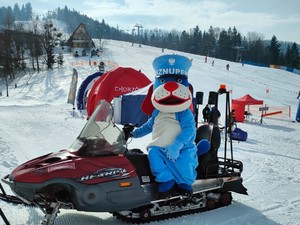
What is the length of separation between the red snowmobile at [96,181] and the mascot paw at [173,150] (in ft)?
1.04

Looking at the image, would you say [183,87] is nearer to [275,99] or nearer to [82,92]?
[82,92]

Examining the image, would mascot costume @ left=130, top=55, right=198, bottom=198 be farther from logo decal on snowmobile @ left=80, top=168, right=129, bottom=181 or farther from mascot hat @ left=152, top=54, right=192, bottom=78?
logo decal on snowmobile @ left=80, top=168, right=129, bottom=181

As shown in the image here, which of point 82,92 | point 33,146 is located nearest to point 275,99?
point 82,92

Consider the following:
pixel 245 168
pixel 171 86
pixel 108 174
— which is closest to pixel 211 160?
pixel 171 86

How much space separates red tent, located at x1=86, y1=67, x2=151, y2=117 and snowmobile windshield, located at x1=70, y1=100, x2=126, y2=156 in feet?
37.6

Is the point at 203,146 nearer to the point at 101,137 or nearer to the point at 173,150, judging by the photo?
the point at 173,150

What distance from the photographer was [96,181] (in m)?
3.45

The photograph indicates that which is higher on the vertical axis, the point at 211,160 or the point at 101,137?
the point at 101,137

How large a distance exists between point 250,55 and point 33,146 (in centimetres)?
8299

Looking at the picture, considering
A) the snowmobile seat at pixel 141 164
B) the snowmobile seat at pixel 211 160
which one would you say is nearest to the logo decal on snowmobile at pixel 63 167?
the snowmobile seat at pixel 141 164

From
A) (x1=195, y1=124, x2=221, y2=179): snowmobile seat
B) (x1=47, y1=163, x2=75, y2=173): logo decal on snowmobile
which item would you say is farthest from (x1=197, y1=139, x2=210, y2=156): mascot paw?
(x1=47, y1=163, x2=75, y2=173): logo decal on snowmobile

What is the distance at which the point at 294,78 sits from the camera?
4906 centimetres

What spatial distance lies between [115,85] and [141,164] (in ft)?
39.0

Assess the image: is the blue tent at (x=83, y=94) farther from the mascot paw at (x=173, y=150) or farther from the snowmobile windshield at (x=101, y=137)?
the mascot paw at (x=173, y=150)
